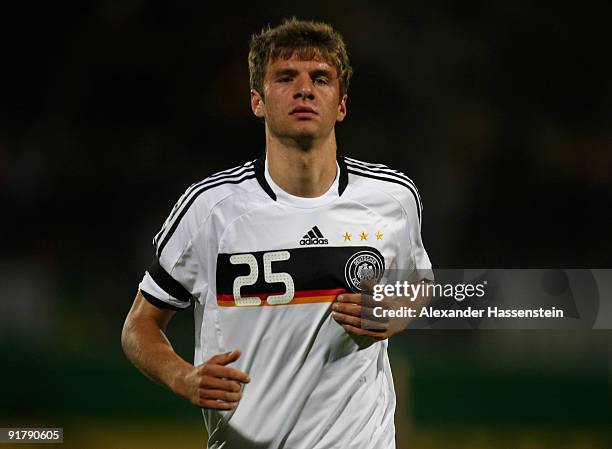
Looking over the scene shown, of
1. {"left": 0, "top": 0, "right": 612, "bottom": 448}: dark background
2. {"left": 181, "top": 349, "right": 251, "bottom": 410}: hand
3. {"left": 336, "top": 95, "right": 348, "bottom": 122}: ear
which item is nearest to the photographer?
{"left": 181, "top": 349, "right": 251, "bottom": 410}: hand

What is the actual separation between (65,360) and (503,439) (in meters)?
2.49

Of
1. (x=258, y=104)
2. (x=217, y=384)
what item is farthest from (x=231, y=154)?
(x=217, y=384)

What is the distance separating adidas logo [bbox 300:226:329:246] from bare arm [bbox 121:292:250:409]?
50 centimetres

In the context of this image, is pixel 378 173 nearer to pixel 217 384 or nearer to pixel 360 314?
pixel 360 314

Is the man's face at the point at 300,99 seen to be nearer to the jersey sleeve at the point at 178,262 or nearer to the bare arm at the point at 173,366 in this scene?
the jersey sleeve at the point at 178,262

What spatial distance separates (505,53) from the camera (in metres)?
5.73

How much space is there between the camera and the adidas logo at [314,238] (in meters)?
2.96

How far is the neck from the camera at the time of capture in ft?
9.74

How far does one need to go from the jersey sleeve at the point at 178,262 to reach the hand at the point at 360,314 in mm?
504

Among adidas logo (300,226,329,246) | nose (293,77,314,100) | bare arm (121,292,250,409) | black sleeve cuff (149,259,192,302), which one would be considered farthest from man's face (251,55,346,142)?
bare arm (121,292,250,409)

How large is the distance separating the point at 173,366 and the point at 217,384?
24cm

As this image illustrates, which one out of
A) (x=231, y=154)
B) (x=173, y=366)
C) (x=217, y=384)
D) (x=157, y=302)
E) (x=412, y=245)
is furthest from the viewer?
(x=231, y=154)

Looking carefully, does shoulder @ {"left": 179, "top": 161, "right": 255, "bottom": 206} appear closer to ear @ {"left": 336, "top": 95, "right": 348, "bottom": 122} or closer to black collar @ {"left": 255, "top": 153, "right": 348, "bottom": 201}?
black collar @ {"left": 255, "top": 153, "right": 348, "bottom": 201}

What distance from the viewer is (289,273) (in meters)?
2.94
